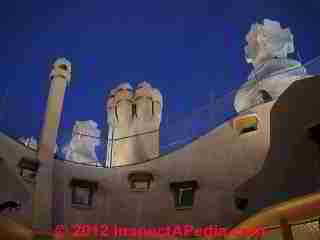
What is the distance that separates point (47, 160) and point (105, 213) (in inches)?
123

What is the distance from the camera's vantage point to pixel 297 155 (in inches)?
508

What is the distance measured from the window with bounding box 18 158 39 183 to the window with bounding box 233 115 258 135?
7799mm

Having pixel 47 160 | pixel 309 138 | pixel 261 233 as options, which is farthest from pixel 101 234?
pixel 309 138

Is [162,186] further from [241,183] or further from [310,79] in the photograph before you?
[310,79]

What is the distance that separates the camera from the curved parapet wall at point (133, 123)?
934 inches

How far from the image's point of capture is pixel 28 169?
16.3m

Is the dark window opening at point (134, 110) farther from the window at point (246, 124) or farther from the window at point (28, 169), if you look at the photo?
the window at point (246, 124)

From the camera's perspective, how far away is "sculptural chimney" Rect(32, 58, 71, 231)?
15.7 m

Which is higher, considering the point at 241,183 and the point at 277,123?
the point at 277,123

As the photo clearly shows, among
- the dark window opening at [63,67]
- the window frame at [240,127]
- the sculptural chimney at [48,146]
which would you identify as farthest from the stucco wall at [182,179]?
the dark window opening at [63,67]

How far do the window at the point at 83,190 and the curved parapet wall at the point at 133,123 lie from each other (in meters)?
5.66

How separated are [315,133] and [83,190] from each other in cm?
937

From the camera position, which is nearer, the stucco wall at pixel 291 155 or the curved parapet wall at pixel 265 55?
the stucco wall at pixel 291 155

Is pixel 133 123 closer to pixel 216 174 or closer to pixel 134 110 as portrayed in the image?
pixel 134 110
